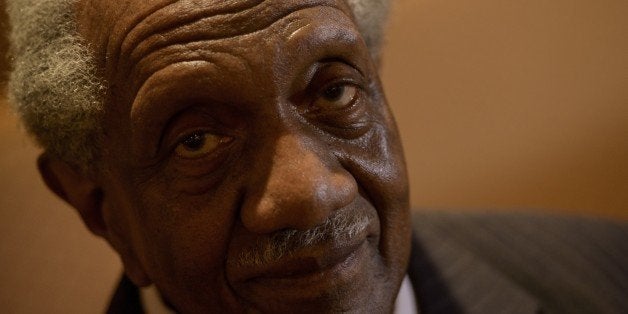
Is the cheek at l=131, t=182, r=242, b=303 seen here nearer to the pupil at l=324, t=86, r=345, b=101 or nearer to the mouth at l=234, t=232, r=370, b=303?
the mouth at l=234, t=232, r=370, b=303

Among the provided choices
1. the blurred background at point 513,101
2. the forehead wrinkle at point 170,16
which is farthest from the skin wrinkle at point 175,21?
the blurred background at point 513,101

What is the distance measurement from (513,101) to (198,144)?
1.16 m

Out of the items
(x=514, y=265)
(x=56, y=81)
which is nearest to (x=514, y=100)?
(x=514, y=265)

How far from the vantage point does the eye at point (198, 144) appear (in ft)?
2.41

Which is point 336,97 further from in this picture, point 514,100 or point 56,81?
point 514,100

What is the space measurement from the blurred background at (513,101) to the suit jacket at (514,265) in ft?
0.97

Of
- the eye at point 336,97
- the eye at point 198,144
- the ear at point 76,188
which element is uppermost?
the eye at point 336,97

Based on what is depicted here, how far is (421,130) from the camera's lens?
→ 169 cm

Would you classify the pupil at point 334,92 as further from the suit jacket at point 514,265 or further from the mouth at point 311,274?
the suit jacket at point 514,265

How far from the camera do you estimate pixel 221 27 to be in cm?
68

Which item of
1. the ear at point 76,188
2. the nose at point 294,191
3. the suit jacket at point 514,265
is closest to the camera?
the nose at point 294,191

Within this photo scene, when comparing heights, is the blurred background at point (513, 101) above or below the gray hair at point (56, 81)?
below

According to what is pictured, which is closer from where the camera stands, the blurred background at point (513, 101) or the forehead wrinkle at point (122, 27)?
the forehead wrinkle at point (122, 27)

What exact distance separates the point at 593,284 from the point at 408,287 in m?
0.39
